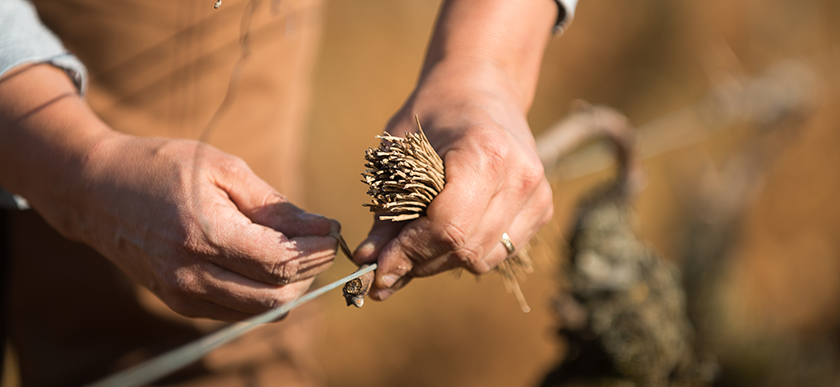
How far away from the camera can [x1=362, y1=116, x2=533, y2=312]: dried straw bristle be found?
584mm

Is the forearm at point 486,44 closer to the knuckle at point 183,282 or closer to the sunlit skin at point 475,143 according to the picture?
the sunlit skin at point 475,143

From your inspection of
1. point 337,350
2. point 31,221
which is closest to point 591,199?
point 31,221

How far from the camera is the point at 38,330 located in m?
1.06

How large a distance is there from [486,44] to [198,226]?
46cm

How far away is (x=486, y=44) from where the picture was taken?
0.75m

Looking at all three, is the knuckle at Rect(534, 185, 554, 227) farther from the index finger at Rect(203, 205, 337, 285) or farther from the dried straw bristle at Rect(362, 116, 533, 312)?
the index finger at Rect(203, 205, 337, 285)

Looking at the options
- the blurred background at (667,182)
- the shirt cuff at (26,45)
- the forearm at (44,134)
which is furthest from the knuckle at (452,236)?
the blurred background at (667,182)

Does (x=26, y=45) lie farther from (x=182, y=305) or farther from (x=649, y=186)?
(x=649, y=186)

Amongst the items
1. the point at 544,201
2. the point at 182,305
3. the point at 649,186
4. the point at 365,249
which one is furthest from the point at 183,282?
the point at 649,186

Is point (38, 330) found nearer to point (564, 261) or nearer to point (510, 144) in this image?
point (510, 144)

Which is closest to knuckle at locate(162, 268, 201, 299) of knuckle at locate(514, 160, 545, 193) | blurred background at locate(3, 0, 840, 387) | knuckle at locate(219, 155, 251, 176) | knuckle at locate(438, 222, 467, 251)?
knuckle at locate(219, 155, 251, 176)

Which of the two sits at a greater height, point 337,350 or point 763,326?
point 763,326

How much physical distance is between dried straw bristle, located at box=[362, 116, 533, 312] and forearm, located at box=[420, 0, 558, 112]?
0.50 ft

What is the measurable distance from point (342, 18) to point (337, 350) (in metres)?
1.66
